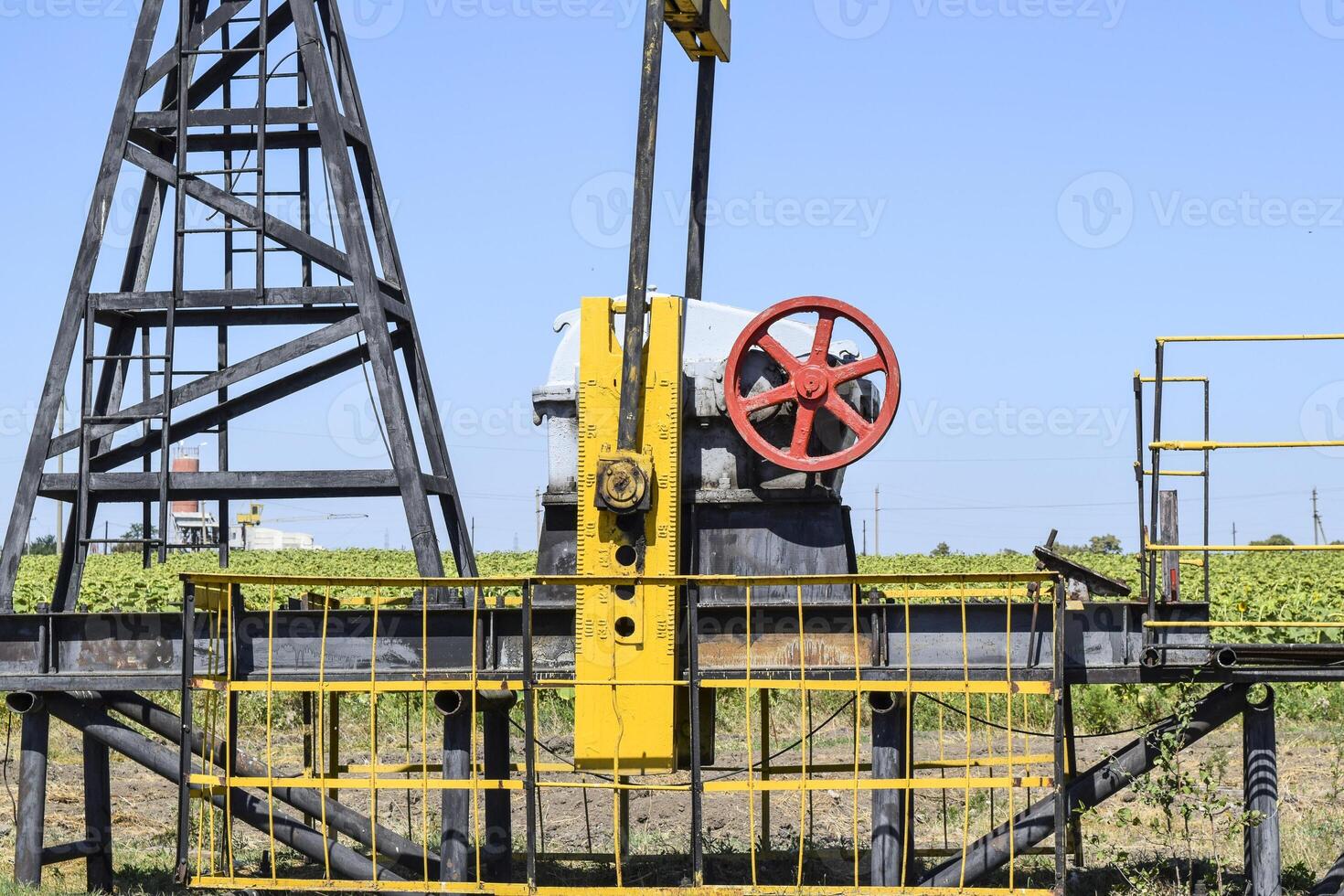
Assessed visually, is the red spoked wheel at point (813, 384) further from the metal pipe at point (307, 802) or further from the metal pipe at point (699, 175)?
the metal pipe at point (307, 802)

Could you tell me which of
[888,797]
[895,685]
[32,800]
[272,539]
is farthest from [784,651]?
[272,539]

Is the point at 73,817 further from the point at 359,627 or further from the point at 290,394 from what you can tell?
the point at 359,627

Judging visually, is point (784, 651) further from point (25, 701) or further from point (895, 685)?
point (25, 701)

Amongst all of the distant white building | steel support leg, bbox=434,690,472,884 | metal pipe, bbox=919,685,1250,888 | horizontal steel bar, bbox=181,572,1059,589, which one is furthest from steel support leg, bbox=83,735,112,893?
the distant white building

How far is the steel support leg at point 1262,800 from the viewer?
805 cm

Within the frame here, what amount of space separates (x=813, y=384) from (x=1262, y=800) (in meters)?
3.19

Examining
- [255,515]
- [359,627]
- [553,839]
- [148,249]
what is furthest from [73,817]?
[255,515]

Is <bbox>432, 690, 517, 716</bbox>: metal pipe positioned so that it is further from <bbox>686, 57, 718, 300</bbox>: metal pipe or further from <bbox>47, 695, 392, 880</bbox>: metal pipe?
<bbox>686, 57, 718, 300</bbox>: metal pipe

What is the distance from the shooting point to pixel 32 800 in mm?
8938

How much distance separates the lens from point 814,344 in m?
8.12

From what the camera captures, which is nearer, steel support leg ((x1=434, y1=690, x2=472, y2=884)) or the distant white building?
steel support leg ((x1=434, y1=690, x2=472, y2=884))

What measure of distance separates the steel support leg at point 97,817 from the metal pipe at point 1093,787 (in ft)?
16.2

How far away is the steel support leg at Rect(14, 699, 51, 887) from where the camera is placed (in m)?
8.88

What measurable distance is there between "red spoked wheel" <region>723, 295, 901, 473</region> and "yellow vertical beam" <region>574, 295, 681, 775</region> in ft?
1.38
